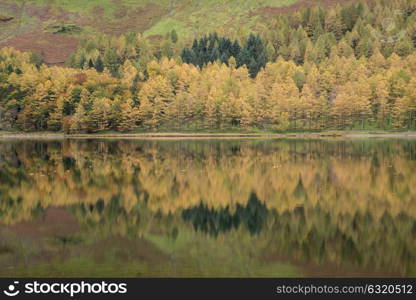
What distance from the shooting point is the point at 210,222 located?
3278cm

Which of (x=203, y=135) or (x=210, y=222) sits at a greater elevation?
(x=210, y=222)

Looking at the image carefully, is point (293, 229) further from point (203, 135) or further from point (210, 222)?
point (203, 135)

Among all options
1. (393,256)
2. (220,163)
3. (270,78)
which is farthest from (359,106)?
(393,256)

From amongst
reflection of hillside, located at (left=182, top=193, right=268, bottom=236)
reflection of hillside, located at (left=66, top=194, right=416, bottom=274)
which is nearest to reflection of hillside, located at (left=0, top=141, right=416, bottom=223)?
reflection of hillside, located at (left=182, top=193, right=268, bottom=236)

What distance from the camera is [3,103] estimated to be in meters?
170

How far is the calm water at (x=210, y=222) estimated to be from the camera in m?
24.4

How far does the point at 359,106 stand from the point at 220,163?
92.5m

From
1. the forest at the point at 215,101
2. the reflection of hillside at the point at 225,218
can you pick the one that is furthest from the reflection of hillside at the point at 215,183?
the forest at the point at 215,101

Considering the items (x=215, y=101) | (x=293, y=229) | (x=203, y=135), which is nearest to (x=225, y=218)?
(x=293, y=229)

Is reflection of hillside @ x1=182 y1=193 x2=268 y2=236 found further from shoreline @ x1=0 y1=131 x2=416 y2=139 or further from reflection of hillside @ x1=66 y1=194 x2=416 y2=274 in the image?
shoreline @ x1=0 y1=131 x2=416 y2=139

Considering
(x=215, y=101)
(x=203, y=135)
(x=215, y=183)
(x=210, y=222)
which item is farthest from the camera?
(x=215, y=101)

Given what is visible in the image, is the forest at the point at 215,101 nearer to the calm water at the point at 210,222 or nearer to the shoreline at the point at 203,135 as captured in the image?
the shoreline at the point at 203,135

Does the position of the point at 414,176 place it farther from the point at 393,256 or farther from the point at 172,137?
the point at 172,137

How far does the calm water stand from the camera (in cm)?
2442
